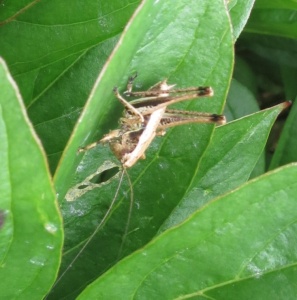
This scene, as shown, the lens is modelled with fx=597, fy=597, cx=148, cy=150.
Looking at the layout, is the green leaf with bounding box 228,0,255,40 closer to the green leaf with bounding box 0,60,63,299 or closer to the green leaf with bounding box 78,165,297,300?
the green leaf with bounding box 78,165,297,300

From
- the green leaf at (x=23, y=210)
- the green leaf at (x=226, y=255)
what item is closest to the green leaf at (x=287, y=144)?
the green leaf at (x=226, y=255)

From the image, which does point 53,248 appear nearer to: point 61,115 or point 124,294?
point 124,294

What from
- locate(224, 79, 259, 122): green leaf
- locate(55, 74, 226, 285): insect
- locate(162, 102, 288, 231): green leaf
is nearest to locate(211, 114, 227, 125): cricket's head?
locate(55, 74, 226, 285): insect

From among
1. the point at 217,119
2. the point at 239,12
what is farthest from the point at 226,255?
the point at 239,12

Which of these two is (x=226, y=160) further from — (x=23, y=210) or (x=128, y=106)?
(x=23, y=210)

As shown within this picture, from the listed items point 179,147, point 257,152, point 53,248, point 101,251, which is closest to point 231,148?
point 257,152

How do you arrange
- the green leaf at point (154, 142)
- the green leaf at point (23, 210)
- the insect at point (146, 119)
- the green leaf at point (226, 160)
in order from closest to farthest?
the green leaf at point (23, 210), the green leaf at point (154, 142), the insect at point (146, 119), the green leaf at point (226, 160)

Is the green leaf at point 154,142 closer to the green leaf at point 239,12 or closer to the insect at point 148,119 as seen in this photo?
the insect at point 148,119
